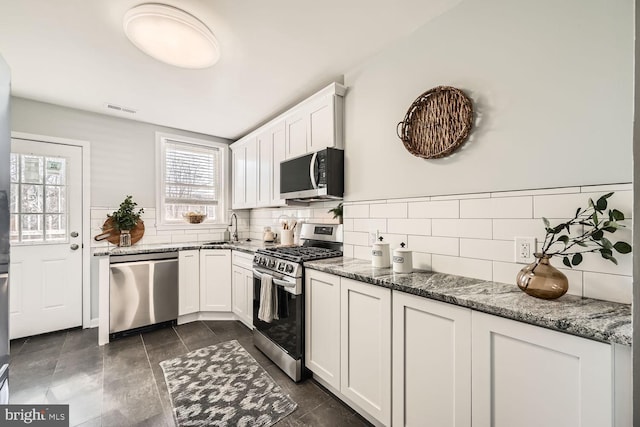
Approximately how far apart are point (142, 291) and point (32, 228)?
1.34 meters

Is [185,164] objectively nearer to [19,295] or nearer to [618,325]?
[19,295]

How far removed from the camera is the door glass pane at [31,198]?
285 centimetres

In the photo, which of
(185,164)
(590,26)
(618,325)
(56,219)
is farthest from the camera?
(185,164)

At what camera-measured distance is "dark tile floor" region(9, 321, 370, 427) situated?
170 cm

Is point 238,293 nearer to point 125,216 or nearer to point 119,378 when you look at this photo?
point 119,378

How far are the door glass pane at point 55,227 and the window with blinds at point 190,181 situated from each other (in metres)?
0.98

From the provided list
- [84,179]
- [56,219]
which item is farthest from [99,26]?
[56,219]

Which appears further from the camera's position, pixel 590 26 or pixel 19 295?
pixel 19 295

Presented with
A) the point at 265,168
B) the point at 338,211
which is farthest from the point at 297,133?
the point at 338,211

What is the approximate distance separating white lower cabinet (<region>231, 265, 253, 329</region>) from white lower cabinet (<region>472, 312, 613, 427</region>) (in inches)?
91.8

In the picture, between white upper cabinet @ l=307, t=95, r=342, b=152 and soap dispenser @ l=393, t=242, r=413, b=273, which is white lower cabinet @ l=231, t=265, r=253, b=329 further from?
soap dispenser @ l=393, t=242, r=413, b=273

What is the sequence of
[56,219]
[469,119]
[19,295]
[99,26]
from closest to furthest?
[469,119] < [99,26] < [19,295] < [56,219]

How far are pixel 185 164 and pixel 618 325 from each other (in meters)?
4.34

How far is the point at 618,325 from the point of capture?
0.84 metres
